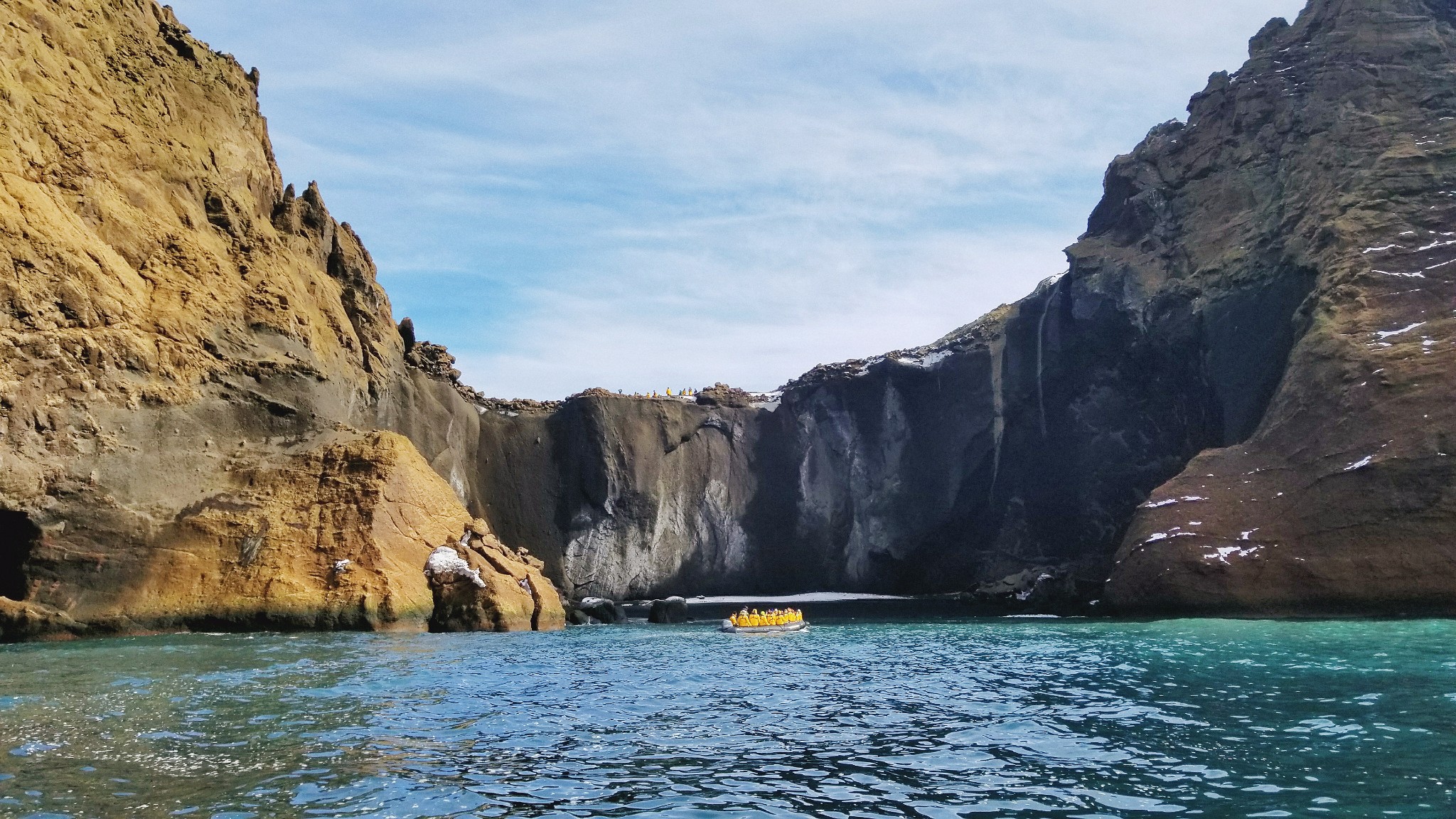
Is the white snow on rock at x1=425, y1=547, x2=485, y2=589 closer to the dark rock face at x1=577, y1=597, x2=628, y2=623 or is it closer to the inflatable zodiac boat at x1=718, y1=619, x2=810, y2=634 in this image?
the inflatable zodiac boat at x1=718, y1=619, x2=810, y2=634

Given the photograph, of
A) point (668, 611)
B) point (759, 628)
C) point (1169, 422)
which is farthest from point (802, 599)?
point (759, 628)

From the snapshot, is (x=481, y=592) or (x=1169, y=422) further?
(x=1169, y=422)

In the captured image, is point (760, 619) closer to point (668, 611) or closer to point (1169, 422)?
point (668, 611)

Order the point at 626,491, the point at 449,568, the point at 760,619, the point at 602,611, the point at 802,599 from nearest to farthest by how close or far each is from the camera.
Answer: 1. the point at 449,568
2. the point at 760,619
3. the point at 602,611
4. the point at 626,491
5. the point at 802,599

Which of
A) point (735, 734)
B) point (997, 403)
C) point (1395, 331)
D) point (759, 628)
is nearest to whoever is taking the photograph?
point (735, 734)

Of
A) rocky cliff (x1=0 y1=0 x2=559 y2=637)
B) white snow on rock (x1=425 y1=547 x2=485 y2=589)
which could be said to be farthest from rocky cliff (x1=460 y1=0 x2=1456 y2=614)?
rocky cliff (x1=0 y1=0 x2=559 y2=637)

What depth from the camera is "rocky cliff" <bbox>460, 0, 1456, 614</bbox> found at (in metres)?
43.7

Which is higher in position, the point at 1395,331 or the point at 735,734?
the point at 1395,331

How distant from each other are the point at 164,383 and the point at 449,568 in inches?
512

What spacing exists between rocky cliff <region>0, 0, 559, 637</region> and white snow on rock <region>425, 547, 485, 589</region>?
0.50 metres

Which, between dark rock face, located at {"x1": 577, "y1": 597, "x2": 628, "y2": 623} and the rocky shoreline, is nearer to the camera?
the rocky shoreline

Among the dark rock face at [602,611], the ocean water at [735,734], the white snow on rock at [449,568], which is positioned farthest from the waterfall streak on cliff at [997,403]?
the ocean water at [735,734]

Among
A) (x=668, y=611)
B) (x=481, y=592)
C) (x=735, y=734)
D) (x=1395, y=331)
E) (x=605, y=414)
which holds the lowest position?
(x=668, y=611)

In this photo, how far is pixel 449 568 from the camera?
1683 inches
